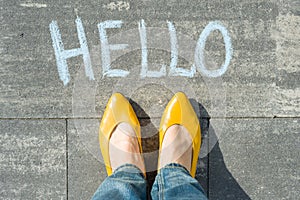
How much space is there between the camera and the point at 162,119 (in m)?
2.24

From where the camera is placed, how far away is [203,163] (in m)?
2.28

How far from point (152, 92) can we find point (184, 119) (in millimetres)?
263

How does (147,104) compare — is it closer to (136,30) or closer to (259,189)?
(136,30)

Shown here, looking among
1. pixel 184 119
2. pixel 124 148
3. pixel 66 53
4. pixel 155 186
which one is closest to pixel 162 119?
pixel 184 119

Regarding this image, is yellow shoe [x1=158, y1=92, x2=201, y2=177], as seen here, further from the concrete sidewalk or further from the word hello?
the word hello

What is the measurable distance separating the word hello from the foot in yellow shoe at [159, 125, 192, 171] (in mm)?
358

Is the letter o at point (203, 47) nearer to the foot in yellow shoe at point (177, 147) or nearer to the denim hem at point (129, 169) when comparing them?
the foot in yellow shoe at point (177, 147)

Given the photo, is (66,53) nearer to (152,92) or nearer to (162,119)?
(152,92)

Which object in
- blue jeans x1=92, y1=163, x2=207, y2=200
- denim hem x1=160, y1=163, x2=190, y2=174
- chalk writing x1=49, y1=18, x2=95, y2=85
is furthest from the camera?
chalk writing x1=49, y1=18, x2=95, y2=85

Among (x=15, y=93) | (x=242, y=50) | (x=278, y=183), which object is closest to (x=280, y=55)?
(x=242, y=50)

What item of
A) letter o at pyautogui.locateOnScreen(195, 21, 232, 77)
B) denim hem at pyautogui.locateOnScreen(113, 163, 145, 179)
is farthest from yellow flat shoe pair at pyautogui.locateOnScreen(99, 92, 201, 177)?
letter o at pyautogui.locateOnScreen(195, 21, 232, 77)

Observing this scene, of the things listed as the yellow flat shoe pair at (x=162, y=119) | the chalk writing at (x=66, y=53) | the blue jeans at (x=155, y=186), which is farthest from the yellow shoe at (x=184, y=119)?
the chalk writing at (x=66, y=53)

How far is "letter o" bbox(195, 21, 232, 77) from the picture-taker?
2.21 meters

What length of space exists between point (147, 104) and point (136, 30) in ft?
1.53
